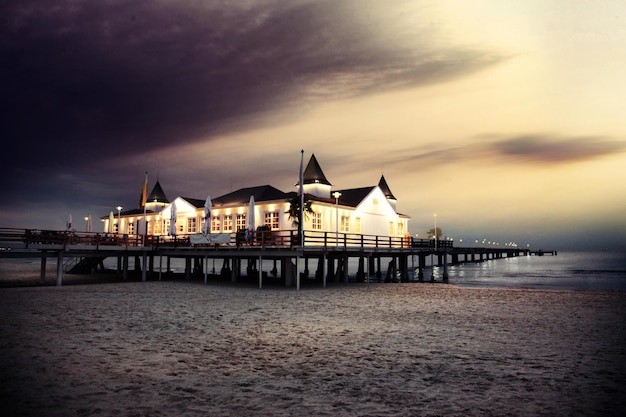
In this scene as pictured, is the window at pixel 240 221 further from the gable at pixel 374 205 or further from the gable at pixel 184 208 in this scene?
the gable at pixel 374 205

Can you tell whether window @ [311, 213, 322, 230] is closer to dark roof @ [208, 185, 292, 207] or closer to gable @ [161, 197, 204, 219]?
dark roof @ [208, 185, 292, 207]

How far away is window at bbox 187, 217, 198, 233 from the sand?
26.3m

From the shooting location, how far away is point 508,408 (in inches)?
253

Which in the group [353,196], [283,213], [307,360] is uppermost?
[353,196]

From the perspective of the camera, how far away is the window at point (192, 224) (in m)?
43.8

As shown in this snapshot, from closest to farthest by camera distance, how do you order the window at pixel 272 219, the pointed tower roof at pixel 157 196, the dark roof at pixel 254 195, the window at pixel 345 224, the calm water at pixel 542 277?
the window at pixel 272 219
the dark roof at pixel 254 195
the calm water at pixel 542 277
the window at pixel 345 224
the pointed tower roof at pixel 157 196

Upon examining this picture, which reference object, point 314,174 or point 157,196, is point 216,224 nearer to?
→ point 314,174

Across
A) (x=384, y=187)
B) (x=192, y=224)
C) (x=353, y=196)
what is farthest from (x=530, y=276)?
(x=192, y=224)

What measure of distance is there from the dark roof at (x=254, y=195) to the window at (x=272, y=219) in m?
1.29

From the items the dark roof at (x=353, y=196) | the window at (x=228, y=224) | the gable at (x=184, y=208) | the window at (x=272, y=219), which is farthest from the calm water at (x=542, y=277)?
the gable at (x=184, y=208)

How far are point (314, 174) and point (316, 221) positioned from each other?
A: 949 centimetres

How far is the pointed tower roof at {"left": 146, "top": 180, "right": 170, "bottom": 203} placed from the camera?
180ft

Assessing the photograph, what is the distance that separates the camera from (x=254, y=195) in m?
40.8

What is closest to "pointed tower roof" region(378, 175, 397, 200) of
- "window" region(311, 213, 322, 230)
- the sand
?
"window" region(311, 213, 322, 230)
